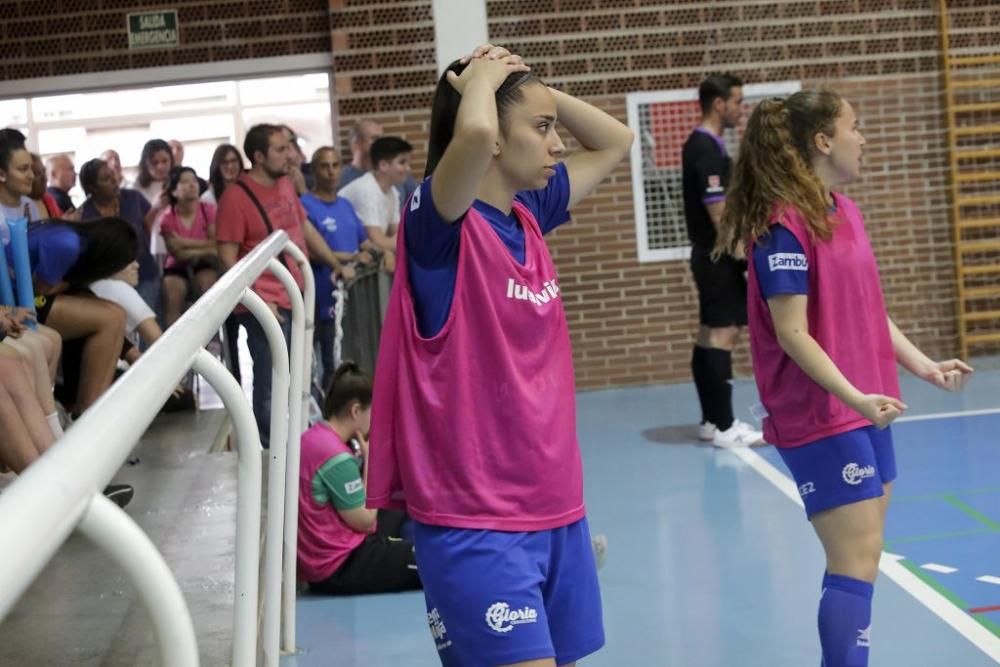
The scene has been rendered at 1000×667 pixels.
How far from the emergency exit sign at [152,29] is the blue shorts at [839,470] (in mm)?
8102

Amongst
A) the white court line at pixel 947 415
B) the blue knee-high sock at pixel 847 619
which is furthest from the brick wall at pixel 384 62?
the blue knee-high sock at pixel 847 619

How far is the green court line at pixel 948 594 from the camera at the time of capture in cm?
402

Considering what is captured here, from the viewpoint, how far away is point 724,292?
7.32 meters

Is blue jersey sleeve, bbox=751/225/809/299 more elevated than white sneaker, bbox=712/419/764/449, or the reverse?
blue jersey sleeve, bbox=751/225/809/299

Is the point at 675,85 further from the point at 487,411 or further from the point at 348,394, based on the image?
the point at 487,411

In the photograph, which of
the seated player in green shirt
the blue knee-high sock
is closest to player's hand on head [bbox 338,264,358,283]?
the seated player in green shirt

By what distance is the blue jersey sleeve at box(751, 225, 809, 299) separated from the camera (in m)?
3.05

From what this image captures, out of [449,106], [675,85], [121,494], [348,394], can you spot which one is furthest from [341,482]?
[675,85]

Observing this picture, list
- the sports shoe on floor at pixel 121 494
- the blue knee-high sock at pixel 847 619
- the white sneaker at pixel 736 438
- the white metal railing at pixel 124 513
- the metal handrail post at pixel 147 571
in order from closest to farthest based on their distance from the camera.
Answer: the white metal railing at pixel 124 513, the metal handrail post at pixel 147 571, the blue knee-high sock at pixel 847 619, the sports shoe on floor at pixel 121 494, the white sneaker at pixel 736 438

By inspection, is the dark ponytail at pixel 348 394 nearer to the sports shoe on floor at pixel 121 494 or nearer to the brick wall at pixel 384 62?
the sports shoe on floor at pixel 121 494

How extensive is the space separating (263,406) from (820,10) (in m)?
6.09

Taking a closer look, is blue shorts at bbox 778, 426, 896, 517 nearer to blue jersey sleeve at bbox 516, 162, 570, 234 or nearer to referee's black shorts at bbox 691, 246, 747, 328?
blue jersey sleeve at bbox 516, 162, 570, 234

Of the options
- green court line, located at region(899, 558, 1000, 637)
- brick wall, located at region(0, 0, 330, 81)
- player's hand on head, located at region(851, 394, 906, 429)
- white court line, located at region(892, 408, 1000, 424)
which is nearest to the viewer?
player's hand on head, located at region(851, 394, 906, 429)

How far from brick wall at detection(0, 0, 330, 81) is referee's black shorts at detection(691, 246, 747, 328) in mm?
4349
